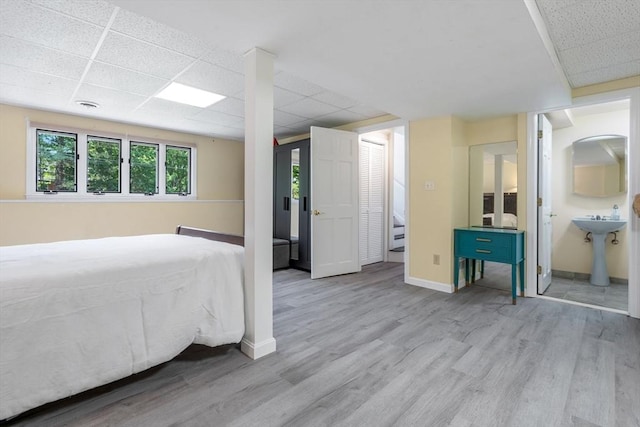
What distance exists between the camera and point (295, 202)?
194 inches

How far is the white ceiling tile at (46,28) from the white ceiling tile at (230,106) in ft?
4.69

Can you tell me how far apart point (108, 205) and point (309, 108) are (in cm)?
326

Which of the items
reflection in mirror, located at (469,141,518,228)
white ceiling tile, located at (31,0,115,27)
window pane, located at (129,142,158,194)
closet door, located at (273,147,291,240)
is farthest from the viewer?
closet door, located at (273,147,291,240)

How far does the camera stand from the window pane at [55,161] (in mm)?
4027

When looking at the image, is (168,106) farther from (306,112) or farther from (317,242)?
(317,242)

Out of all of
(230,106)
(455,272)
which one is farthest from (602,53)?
(230,106)

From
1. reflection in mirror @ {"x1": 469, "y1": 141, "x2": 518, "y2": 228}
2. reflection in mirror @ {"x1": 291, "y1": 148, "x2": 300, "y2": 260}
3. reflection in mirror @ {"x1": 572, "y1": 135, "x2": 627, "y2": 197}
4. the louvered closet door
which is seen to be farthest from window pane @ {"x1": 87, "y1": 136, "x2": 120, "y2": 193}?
reflection in mirror @ {"x1": 572, "y1": 135, "x2": 627, "y2": 197}

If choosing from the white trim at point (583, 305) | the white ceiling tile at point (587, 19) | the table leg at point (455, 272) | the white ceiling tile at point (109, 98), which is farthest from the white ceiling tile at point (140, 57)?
the white trim at point (583, 305)

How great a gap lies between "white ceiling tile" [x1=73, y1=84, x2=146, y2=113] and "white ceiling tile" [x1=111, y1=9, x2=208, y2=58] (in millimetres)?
1380

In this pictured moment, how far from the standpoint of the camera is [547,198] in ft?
12.2

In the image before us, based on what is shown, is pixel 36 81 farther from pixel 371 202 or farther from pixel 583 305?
pixel 583 305

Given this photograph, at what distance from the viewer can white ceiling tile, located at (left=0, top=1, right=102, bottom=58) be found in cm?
195

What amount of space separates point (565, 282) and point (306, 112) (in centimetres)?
417

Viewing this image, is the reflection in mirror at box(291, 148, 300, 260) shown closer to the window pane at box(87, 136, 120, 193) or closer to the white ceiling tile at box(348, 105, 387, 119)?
the white ceiling tile at box(348, 105, 387, 119)
